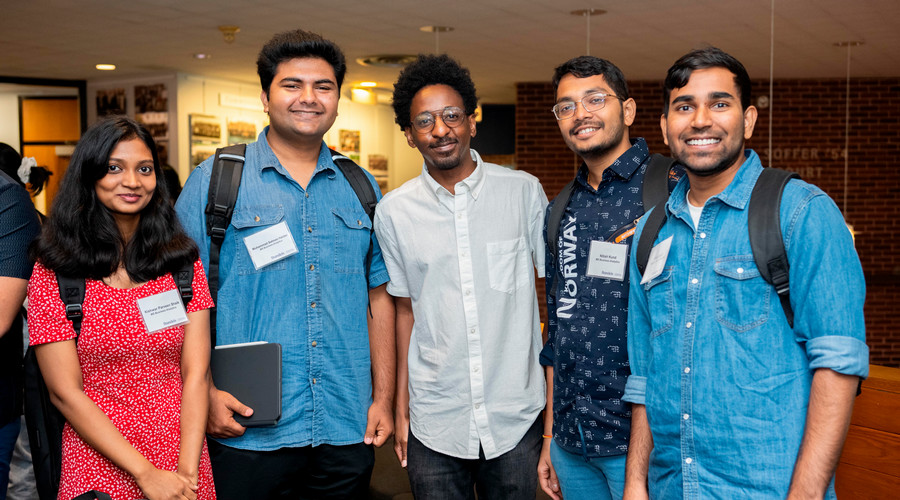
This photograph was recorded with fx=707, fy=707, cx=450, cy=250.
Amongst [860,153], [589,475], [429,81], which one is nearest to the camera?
[589,475]

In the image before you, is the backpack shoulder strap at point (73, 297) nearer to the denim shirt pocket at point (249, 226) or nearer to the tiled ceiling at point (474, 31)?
the denim shirt pocket at point (249, 226)

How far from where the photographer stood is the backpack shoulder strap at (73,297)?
173cm

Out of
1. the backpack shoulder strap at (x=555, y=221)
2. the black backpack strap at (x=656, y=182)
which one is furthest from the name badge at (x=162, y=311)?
the black backpack strap at (x=656, y=182)

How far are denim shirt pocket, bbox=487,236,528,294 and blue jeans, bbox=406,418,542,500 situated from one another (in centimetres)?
42

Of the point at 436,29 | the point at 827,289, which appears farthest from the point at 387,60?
the point at 827,289

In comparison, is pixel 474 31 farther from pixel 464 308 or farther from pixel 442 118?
pixel 464 308

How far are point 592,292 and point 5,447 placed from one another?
1612 millimetres

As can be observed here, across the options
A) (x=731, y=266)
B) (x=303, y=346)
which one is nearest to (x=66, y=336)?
(x=303, y=346)

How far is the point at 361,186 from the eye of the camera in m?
2.23

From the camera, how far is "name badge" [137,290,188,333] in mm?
1801

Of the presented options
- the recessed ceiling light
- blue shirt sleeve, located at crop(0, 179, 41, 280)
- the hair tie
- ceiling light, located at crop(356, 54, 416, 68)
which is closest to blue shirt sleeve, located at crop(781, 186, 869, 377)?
blue shirt sleeve, located at crop(0, 179, 41, 280)

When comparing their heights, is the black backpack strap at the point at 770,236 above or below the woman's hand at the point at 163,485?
above

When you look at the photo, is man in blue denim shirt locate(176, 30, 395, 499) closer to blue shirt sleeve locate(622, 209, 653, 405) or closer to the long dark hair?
the long dark hair

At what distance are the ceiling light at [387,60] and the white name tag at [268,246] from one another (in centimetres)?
600
